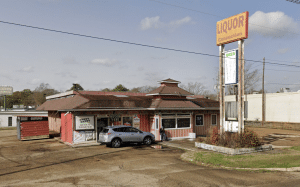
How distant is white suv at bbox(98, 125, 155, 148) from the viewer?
19.1m

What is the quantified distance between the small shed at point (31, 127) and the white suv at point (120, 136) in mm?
9223

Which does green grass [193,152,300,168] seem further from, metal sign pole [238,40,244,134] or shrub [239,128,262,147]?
metal sign pole [238,40,244,134]

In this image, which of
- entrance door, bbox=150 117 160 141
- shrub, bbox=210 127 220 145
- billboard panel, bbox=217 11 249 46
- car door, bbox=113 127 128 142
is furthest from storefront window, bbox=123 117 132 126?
billboard panel, bbox=217 11 249 46

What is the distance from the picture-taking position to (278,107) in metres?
43.1

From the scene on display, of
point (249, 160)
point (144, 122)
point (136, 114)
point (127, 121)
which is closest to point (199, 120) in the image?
point (144, 122)

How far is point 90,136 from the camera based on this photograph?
71.5ft

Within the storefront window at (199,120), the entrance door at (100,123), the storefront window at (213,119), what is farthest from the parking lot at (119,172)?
the storefront window at (213,119)

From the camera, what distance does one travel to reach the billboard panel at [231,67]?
18.1 m

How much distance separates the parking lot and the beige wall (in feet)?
107

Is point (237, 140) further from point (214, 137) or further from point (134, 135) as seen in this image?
point (134, 135)

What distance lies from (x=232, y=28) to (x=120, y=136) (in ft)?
40.0

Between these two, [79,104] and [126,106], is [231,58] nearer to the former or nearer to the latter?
[126,106]

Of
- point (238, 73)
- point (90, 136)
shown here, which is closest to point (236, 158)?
point (238, 73)

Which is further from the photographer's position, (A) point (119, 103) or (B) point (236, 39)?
(A) point (119, 103)
